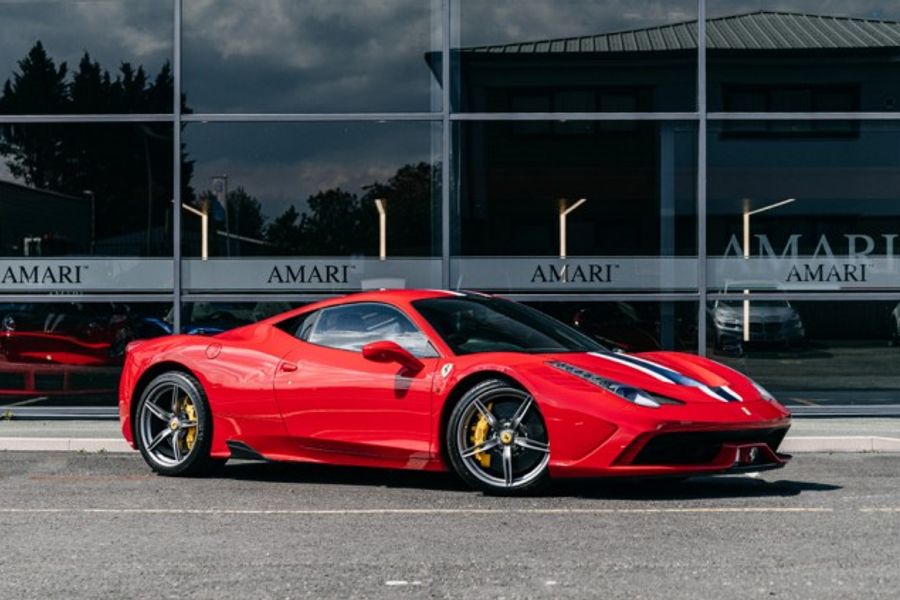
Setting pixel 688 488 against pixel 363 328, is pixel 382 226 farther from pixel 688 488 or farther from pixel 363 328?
pixel 688 488

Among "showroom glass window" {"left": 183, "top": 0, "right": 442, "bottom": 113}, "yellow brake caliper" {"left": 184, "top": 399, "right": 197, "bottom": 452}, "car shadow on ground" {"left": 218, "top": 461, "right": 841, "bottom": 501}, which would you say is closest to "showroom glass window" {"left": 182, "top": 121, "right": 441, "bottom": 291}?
"showroom glass window" {"left": 183, "top": 0, "right": 442, "bottom": 113}

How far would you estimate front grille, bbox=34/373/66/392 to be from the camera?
14852 mm

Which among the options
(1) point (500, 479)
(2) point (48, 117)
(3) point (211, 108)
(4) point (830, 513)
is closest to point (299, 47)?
(3) point (211, 108)

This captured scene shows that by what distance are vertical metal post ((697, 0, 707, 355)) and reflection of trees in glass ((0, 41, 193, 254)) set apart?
15.8 ft

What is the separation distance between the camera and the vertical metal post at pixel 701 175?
14.8 m

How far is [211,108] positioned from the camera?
1495 centimetres

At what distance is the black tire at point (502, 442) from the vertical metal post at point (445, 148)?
18.9 ft

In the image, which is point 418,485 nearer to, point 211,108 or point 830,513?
point 830,513

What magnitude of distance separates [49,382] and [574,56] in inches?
229

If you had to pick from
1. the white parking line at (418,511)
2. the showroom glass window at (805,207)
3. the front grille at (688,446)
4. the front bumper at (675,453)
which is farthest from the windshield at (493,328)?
the showroom glass window at (805,207)

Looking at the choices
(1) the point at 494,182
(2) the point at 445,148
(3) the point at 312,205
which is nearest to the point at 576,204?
(1) the point at 494,182

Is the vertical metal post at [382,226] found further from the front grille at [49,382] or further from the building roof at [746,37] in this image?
the front grille at [49,382]

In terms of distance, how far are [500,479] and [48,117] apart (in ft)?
25.9

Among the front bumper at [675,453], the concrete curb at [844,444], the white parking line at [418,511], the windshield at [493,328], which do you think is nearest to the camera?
the white parking line at [418,511]
